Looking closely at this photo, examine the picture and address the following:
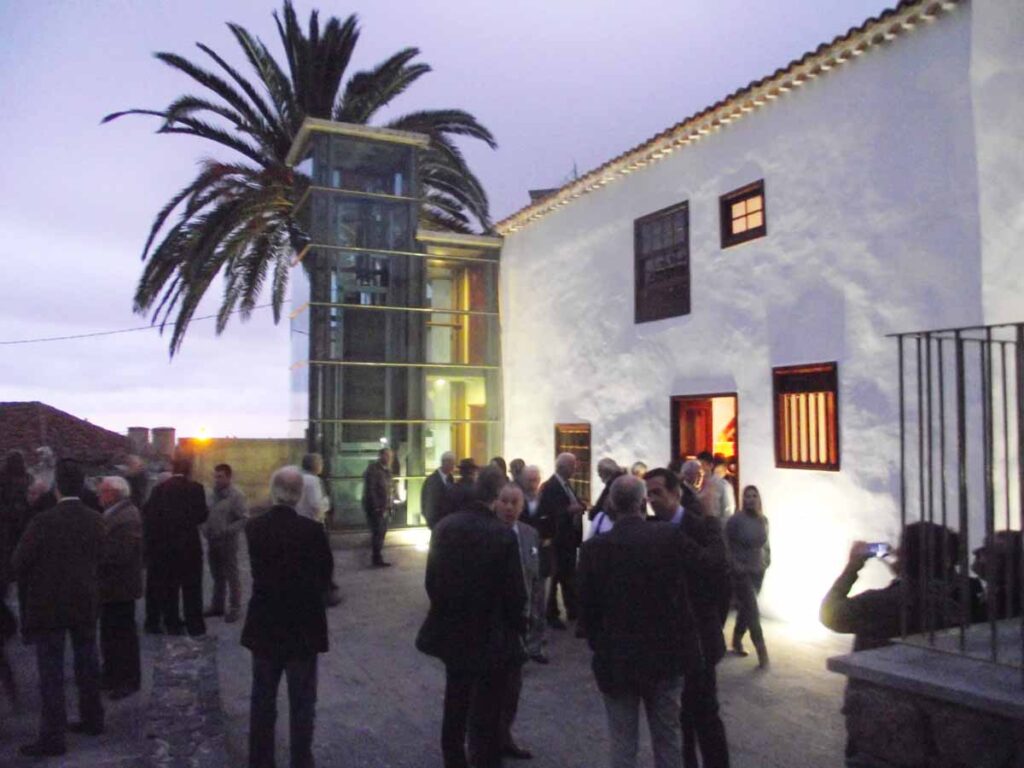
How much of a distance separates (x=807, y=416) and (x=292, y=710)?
6051mm

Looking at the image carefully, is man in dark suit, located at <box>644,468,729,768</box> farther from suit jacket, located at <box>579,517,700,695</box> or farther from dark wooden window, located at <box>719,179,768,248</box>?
dark wooden window, located at <box>719,179,768,248</box>

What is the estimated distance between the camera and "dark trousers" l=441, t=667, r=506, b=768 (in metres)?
4.34

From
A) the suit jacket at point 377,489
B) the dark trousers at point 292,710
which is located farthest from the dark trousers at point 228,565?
the dark trousers at point 292,710

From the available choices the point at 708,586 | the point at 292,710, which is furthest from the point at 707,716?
the point at 292,710

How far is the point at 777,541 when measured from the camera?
861cm

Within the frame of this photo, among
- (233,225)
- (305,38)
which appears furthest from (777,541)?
(305,38)

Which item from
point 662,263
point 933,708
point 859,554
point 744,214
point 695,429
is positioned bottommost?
point 933,708

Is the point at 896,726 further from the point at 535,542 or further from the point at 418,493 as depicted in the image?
the point at 418,493

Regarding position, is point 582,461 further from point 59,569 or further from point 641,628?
point 641,628

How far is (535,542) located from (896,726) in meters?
3.14

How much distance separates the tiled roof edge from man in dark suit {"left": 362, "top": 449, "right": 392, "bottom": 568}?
504cm

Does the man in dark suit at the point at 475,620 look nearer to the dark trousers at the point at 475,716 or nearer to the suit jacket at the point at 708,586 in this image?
the dark trousers at the point at 475,716

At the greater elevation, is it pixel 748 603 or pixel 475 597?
pixel 475 597

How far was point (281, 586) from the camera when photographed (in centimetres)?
445
